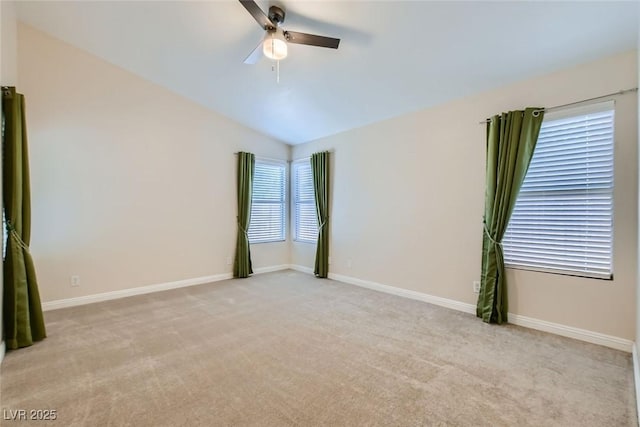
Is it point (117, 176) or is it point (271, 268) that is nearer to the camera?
point (117, 176)

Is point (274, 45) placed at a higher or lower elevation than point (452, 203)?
higher

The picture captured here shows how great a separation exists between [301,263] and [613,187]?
4592 mm

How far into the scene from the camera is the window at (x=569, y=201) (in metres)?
2.68

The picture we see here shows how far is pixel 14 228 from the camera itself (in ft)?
8.42

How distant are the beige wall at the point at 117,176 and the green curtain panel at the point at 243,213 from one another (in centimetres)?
13

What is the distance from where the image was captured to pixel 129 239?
412 centimetres

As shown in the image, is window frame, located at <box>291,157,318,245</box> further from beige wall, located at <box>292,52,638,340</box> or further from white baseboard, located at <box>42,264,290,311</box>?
white baseboard, located at <box>42,264,290,311</box>

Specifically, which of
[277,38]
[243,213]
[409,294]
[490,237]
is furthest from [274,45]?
[409,294]

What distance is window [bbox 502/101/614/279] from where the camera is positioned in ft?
8.80

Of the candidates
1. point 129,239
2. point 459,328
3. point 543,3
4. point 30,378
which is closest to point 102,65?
point 129,239

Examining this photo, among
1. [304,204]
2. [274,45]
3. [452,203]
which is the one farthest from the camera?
[304,204]

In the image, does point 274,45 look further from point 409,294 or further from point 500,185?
point 409,294

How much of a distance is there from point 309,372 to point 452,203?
8.66 feet

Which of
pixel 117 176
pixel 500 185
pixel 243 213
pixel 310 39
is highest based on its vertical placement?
pixel 310 39
